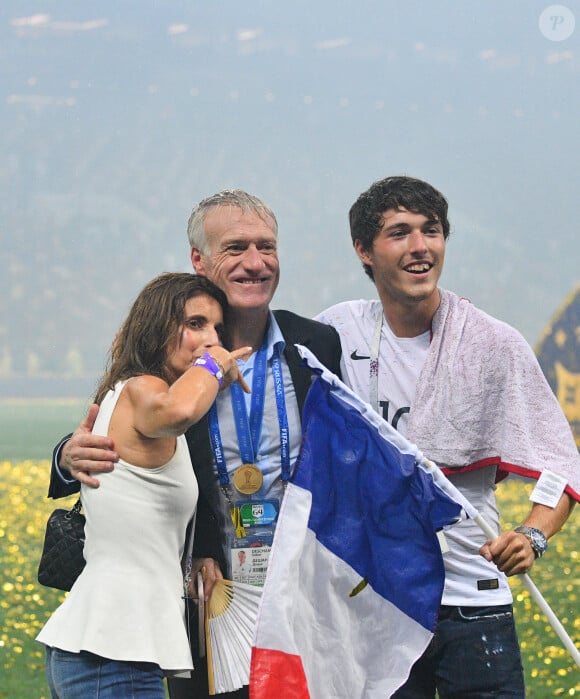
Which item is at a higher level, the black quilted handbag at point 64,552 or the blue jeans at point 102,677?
the black quilted handbag at point 64,552

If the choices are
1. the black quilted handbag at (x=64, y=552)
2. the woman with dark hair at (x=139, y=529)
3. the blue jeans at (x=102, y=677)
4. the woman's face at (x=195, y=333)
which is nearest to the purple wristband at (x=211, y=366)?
the woman with dark hair at (x=139, y=529)

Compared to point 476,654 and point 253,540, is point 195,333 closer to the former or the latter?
point 253,540

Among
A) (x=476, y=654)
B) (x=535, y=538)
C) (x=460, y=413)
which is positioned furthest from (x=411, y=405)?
(x=476, y=654)

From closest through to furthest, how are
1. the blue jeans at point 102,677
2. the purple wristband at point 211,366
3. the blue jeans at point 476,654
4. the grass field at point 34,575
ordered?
the blue jeans at point 102,677 → the purple wristband at point 211,366 → the blue jeans at point 476,654 → the grass field at point 34,575

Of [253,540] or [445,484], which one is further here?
[253,540]

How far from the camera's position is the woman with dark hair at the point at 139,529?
89.8 inches

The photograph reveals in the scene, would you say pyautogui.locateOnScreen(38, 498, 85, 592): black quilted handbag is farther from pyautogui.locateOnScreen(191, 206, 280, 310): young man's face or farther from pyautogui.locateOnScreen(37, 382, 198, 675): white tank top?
pyautogui.locateOnScreen(191, 206, 280, 310): young man's face

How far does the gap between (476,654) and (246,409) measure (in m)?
0.81

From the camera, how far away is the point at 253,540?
9.27 ft

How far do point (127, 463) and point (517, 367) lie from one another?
3.28 ft

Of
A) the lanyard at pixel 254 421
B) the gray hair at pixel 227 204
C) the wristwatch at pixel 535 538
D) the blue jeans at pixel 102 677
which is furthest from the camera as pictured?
the gray hair at pixel 227 204

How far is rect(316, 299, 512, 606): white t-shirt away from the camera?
2.80 meters

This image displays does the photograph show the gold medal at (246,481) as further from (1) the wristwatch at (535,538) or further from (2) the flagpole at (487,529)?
(1) the wristwatch at (535,538)

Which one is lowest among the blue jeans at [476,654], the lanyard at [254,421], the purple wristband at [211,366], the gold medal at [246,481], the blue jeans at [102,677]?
the blue jeans at [476,654]
